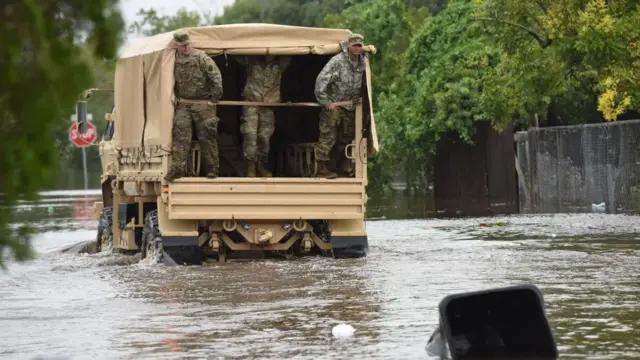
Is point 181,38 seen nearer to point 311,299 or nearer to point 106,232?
point 311,299

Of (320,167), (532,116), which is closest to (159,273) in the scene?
(320,167)

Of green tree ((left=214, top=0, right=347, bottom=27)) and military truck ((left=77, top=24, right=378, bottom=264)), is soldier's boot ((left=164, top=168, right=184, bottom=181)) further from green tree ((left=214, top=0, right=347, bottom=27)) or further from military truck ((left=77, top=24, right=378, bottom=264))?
green tree ((left=214, top=0, right=347, bottom=27))

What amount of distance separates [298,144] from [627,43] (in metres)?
8.08

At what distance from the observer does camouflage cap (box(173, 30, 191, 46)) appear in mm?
15734

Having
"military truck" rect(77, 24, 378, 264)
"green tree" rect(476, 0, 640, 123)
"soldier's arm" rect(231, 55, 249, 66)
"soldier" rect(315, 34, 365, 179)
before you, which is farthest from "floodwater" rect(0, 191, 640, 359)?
"green tree" rect(476, 0, 640, 123)

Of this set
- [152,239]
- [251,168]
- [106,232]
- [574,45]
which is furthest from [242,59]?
[574,45]

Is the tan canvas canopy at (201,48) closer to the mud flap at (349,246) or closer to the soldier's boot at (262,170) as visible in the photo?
the mud flap at (349,246)

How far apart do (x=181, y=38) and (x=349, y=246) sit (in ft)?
10.3

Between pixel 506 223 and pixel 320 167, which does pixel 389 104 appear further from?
pixel 320 167

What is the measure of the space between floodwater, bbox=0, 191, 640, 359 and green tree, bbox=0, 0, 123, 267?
38.4 inches

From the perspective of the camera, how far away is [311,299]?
12117mm

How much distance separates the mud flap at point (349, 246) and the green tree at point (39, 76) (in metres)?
11.6

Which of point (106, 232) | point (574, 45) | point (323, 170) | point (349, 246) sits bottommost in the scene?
point (349, 246)

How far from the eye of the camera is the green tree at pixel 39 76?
14.8 feet
